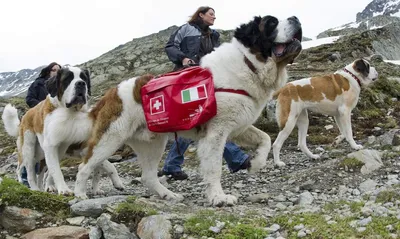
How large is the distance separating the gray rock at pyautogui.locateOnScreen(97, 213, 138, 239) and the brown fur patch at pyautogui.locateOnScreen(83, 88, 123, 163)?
1.44m

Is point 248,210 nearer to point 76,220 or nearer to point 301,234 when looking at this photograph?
point 301,234

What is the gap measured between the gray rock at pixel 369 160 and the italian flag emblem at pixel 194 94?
2199 mm

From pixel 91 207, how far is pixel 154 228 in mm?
783

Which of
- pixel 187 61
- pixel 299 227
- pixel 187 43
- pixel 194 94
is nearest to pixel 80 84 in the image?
pixel 187 61

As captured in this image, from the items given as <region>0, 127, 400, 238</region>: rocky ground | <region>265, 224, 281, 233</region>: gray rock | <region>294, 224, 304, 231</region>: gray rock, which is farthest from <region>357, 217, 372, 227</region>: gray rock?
<region>265, 224, 281, 233</region>: gray rock

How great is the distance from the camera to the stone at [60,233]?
339cm

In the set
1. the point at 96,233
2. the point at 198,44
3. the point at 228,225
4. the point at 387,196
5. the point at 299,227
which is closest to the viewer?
the point at 299,227

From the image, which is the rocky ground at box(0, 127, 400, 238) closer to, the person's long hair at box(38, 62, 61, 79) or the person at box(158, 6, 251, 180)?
the person at box(158, 6, 251, 180)

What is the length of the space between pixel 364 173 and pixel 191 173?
3.14 meters

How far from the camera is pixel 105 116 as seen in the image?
15.4 feet

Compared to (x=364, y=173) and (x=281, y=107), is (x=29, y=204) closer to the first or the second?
(x=364, y=173)

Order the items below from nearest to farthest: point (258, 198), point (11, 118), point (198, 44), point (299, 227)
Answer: point (299, 227), point (258, 198), point (198, 44), point (11, 118)

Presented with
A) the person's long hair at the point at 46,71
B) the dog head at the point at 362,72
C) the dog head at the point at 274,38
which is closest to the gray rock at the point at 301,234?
the dog head at the point at 274,38

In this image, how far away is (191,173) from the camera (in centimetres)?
741
